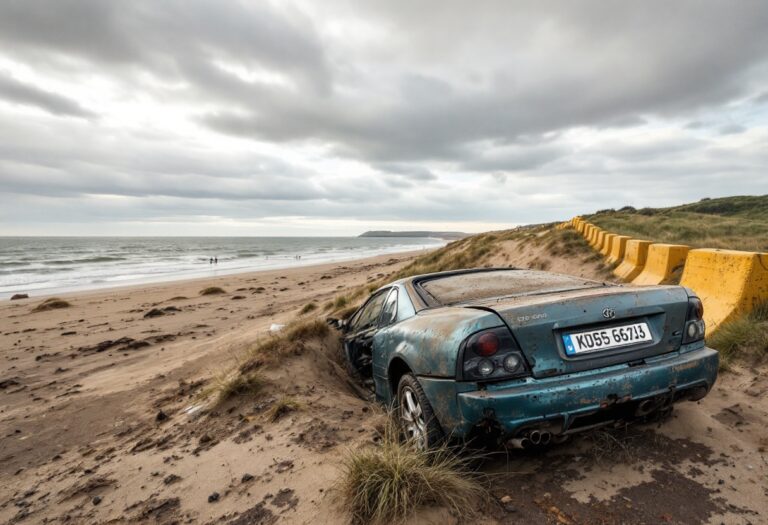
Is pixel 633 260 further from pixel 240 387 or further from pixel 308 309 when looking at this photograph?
pixel 308 309

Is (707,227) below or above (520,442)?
above

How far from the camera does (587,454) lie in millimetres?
2697

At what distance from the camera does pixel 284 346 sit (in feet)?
17.0

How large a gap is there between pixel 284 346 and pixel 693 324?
3.97m

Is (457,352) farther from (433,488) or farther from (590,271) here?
(590,271)

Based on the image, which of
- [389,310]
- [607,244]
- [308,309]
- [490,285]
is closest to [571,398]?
[490,285]

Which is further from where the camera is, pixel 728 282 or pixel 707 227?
pixel 707 227

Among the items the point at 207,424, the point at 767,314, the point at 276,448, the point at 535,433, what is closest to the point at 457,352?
the point at 535,433

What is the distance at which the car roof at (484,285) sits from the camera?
10.7ft

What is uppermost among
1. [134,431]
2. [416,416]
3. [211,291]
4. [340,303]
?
[416,416]

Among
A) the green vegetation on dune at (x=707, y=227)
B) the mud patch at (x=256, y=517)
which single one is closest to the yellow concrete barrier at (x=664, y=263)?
the green vegetation on dune at (x=707, y=227)

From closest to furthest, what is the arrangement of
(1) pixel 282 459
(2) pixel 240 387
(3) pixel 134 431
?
(1) pixel 282 459 < (2) pixel 240 387 < (3) pixel 134 431

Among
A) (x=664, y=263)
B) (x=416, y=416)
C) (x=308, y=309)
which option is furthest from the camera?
(x=308, y=309)

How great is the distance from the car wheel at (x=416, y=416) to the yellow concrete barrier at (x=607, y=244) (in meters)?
7.57
